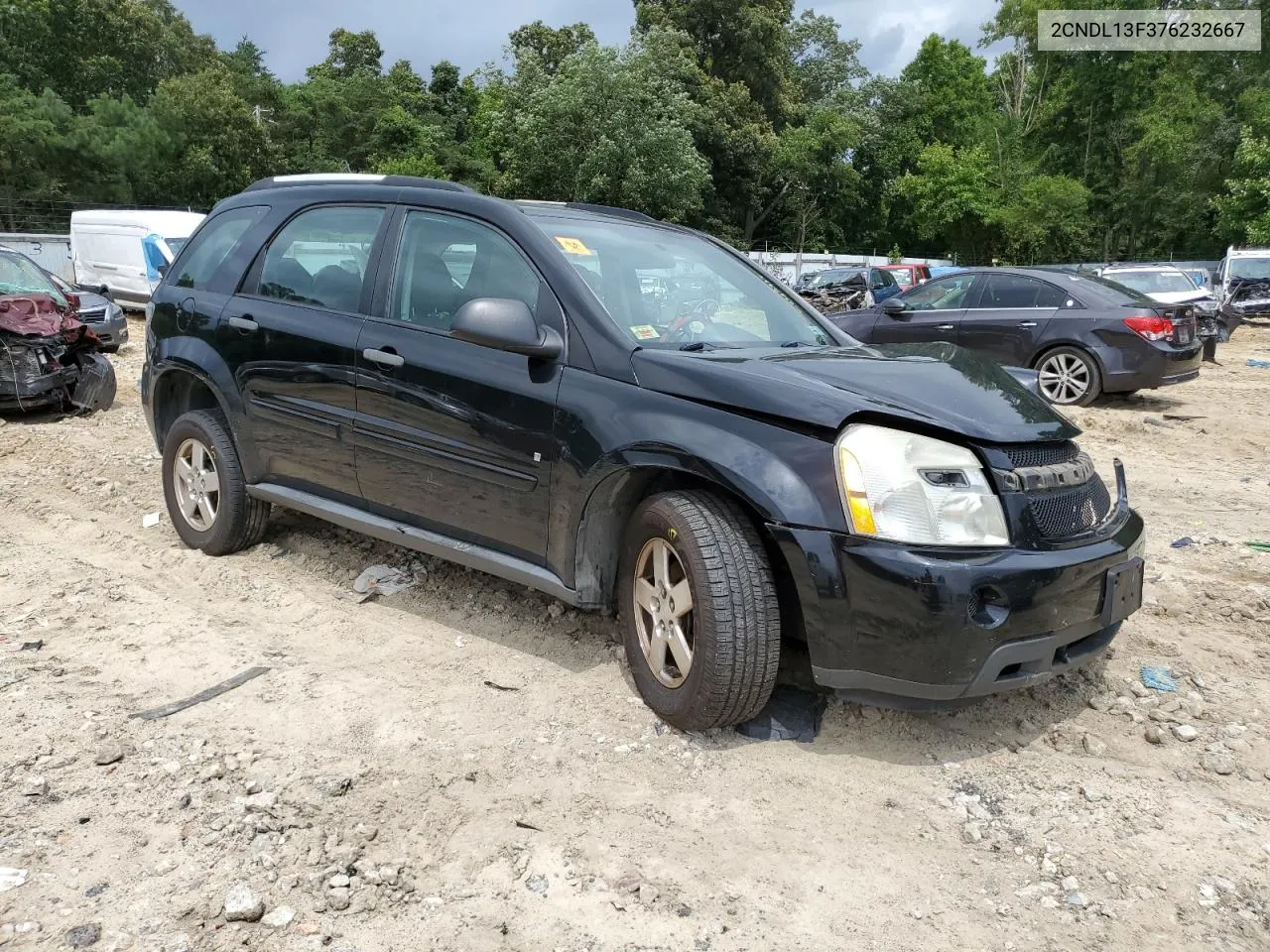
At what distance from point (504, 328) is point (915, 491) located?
1477 mm

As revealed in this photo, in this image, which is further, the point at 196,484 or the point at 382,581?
the point at 196,484

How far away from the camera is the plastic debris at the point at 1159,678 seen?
3.53 m

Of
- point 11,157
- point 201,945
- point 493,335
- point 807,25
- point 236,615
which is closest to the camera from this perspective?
point 201,945

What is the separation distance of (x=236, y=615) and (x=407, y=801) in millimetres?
1831

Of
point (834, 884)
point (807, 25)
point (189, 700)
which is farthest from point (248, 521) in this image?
point (807, 25)

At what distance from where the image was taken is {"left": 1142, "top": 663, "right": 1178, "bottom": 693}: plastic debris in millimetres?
3525

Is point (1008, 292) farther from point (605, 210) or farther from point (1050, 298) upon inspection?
point (605, 210)

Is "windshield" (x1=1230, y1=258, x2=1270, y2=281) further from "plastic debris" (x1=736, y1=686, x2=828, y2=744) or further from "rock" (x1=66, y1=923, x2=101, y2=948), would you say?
"rock" (x1=66, y1=923, x2=101, y2=948)

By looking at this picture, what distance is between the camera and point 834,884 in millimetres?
2467

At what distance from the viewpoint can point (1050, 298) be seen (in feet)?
33.7

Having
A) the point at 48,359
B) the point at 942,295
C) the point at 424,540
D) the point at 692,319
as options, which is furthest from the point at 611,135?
the point at 424,540

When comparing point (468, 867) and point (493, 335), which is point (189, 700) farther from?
point (493, 335)

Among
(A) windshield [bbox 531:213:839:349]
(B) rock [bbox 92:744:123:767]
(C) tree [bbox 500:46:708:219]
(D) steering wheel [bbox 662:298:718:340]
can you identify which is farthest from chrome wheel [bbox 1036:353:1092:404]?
(C) tree [bbox 500:46:708:219]

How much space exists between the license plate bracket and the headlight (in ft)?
1.52
